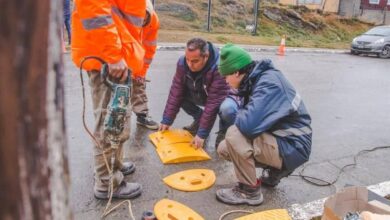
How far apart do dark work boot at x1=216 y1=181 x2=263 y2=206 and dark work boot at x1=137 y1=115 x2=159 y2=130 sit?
→ 1.74 meters

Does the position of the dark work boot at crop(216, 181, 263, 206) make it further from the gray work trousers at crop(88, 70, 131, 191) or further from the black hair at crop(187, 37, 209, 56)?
the black hair at crop(187, 37, 209, 56)

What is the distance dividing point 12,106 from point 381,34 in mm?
19770

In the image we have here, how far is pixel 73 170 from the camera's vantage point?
11.6 ft

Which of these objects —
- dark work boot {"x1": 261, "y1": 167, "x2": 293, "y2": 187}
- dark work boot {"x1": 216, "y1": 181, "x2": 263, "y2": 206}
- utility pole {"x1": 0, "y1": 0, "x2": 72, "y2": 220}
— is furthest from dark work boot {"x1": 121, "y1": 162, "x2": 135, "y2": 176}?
utility pole {"x1": 0, "y1": 0, "x2": 72, "y2": 220}

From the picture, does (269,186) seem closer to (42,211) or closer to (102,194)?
(102,194)

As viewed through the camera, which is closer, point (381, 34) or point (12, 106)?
point (12, 106)

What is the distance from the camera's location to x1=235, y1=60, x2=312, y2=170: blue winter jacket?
288cm

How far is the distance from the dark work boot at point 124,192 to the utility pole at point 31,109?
7.67 feet

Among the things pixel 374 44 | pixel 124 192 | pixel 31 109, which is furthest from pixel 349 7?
pixel 31 109

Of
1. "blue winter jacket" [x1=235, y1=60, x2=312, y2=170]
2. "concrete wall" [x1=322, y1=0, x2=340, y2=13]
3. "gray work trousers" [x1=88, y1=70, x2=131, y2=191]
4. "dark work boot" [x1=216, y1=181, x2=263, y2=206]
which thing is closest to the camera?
"gray work trousers" [x1=88, y1=70, x2=131, y2=191]

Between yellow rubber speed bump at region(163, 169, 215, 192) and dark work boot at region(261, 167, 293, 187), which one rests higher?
dark work boot at region(261, 167, 293, 187)

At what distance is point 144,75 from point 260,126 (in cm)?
→ 216

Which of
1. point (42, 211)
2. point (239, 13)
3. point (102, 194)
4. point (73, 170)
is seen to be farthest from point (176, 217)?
point (239, 13)

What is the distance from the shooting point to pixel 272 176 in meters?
3.38
